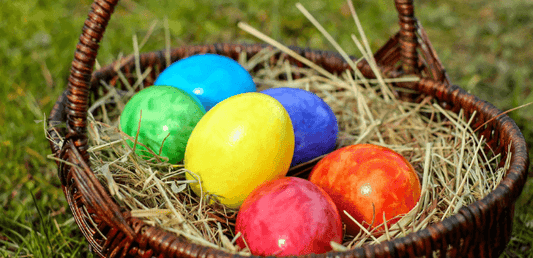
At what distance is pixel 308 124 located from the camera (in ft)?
5.82

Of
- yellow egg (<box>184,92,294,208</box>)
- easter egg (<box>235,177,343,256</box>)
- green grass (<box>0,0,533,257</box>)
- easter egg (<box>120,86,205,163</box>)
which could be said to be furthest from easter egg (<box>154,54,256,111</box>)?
green grass (<box>0,0,533,257</box>)

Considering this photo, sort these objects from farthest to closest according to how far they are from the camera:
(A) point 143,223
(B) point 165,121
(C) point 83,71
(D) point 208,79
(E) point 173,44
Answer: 1. (E) point 173,44
2. (D) point 208,79
3. (B) point 165,121
4. (C) point 83,71
5. (A) point 143,223

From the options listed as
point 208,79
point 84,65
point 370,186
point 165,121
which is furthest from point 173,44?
point 370,186

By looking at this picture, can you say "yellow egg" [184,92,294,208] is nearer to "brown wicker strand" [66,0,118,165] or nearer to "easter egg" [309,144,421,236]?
"easter egg" [309,144,421,236]

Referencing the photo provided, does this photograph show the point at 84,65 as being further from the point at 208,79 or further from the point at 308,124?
the point at 308,124

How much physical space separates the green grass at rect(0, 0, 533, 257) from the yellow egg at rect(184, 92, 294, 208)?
0.67 metres

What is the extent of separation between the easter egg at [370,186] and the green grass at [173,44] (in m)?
0.66

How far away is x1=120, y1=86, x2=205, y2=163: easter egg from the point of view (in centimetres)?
168

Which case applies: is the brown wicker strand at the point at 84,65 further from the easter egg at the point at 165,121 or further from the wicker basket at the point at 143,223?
the easter egg at the point at 165,121

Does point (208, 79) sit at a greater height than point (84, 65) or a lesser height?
lesser

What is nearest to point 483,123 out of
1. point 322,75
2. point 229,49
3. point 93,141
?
point 322,75

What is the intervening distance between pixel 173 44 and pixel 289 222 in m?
2.36

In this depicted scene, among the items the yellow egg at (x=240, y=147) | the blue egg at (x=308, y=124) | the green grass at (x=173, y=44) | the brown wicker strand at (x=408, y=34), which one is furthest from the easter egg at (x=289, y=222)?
the brown wicker strand at (x=408, y=34)

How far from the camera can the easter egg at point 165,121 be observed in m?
1.68
